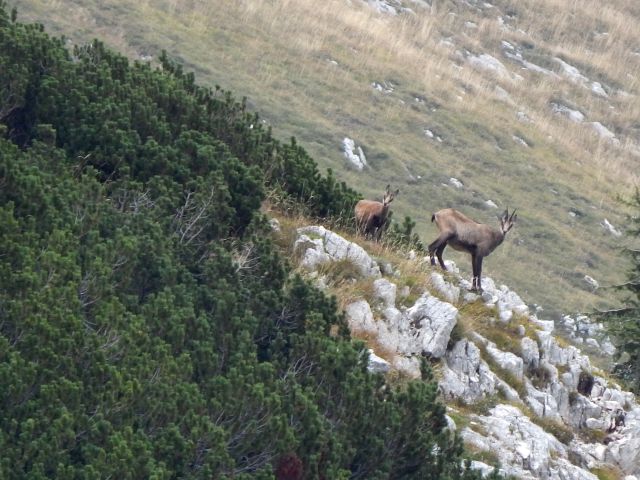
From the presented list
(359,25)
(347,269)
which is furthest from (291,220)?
(359,25)

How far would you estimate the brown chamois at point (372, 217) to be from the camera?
19.1 m

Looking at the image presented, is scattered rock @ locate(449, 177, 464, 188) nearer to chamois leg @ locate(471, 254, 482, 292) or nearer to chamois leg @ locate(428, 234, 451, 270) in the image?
chamois leg @ locate(471, 254, 482, 292)

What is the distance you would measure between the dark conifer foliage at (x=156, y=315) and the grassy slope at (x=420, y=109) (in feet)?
71.7

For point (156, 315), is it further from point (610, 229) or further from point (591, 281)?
point (610, 229)

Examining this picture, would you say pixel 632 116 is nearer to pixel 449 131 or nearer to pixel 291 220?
pixel 449 131

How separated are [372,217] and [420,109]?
112ft

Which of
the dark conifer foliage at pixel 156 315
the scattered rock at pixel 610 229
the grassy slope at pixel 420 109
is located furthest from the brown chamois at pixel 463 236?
the scattered rock at pixel 610 229

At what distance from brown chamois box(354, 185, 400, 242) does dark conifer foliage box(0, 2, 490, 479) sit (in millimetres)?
1732

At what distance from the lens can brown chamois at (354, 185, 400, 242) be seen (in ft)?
62.6

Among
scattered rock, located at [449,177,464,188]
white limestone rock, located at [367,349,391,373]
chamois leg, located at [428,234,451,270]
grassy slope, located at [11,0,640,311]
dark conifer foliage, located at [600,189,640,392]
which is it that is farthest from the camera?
scattered rock, located at [449,177,464,188]

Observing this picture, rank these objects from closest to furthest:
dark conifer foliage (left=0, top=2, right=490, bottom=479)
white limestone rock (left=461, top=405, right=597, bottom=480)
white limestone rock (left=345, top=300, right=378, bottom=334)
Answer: dark conifer foliage (left=0, top=2, right=490, bottom=479), white limestone rock (left=461, top=405, right=597, bottom=480), white limestone rock (left=345, top=300, right=378, bottom=334)

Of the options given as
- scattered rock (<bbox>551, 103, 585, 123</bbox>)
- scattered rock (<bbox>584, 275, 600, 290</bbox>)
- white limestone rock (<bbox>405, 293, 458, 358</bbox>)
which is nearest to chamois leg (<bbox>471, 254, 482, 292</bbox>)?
white limestone rock (<bbox>405, 293, 458, 358</bbox>)

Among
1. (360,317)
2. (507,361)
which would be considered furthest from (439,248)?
(360,317)

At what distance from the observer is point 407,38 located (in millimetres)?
Answer: 61188
